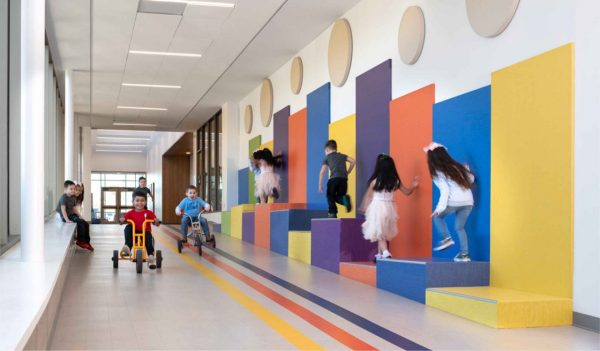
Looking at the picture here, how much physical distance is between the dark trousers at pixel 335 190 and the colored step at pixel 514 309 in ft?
13.6

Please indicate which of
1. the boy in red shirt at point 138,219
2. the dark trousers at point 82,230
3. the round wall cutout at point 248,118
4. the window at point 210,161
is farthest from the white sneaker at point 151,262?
the window at point 210,161

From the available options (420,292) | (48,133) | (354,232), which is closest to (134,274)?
(354,232)

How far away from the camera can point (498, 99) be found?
244 inches

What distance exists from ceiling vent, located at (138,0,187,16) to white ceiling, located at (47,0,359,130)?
40 millimetres

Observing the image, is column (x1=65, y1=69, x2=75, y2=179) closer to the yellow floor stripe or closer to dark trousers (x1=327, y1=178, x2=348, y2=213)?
the yellow floor stripe

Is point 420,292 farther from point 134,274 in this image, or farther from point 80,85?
point 80,85

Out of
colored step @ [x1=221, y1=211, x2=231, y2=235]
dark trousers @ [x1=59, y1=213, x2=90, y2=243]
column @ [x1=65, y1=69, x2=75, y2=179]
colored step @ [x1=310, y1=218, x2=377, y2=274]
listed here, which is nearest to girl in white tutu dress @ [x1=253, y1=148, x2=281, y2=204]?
colored step @ [x1=221, y1=211, x2=231, y2=235]

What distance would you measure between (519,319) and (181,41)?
352 inches

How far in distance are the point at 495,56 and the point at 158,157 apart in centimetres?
3008

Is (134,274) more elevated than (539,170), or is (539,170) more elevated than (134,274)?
(539,170)

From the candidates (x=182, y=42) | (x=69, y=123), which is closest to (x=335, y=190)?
(x=182, y=42)

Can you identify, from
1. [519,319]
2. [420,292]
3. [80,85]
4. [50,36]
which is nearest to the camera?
[519,319]

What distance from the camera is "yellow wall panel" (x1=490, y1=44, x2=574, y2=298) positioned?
17.3 feet

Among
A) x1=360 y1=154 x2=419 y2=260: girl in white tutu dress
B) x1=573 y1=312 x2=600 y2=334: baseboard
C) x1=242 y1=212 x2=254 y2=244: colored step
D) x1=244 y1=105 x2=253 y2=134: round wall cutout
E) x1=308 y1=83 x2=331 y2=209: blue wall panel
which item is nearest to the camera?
x1=573 y1=312 x2=600 y2=334: baseboard
